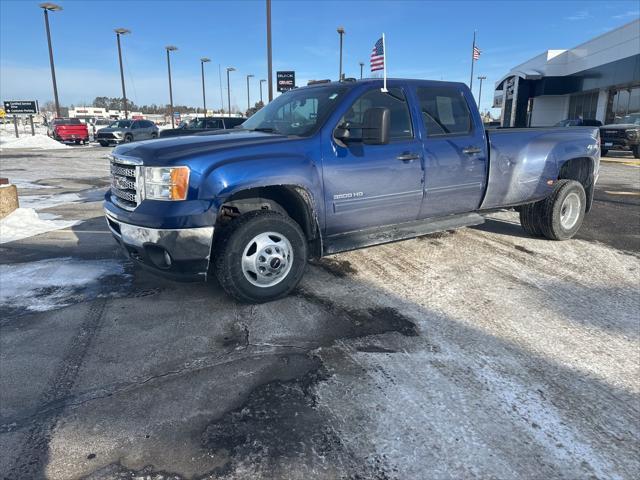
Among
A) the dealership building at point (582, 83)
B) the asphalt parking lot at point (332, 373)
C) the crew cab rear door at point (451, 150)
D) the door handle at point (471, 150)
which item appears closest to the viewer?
the asphalt parking lot at point (332, 373)

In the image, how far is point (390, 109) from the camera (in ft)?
15.2

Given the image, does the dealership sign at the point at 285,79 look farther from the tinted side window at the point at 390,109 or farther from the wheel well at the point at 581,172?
the tinted side window at the point at 390,109

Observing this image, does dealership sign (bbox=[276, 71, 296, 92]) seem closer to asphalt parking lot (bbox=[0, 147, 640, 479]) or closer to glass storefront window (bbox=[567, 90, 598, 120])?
glass storefront window (bbox=[567, 90, 598, 120])

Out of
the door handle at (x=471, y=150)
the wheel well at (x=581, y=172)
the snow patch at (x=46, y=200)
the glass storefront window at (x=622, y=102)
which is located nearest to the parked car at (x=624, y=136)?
the glass storefront window at (x=622, y=102)

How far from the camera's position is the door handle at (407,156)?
14.9ft

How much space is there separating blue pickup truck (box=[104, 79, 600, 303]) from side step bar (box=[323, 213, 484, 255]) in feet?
0.05

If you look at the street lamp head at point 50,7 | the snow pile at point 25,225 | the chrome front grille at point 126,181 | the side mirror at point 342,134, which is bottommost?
the snow pile at point 25,225

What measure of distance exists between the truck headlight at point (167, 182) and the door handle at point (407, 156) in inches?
81.2

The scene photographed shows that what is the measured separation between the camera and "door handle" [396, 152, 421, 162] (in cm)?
453

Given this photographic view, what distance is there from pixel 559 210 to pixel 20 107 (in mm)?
41809

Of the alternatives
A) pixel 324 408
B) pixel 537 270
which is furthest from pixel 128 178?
pixel 537 270

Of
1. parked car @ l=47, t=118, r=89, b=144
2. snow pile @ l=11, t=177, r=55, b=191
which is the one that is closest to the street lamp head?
parked car @ l=47, t=118, r=89, b=144

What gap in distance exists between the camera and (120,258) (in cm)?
538

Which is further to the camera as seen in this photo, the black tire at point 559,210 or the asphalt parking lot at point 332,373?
the black tire at point 559,210
